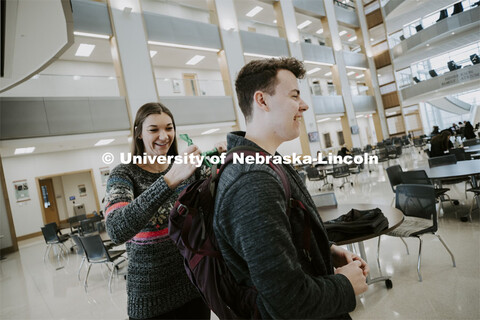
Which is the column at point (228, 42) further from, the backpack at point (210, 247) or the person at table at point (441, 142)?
the backpack at point (210, 247)

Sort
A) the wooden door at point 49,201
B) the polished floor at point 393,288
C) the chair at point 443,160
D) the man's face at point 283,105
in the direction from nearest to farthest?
the man's face at point 283,105 < the polished floor at point 393,288 < the chair at point 443,160 < the wooden door at point 49,201

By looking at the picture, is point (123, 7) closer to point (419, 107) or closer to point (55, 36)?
point (55, 36)

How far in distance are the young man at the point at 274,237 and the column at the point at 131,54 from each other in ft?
30.6

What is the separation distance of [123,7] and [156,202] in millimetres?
11034

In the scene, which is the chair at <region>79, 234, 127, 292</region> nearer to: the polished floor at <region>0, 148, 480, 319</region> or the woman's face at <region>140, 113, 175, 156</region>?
the polished floor at <region>0, 148, 480, 319</region>

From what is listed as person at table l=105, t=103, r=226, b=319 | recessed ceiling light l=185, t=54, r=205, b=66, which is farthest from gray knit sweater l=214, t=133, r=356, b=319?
recessed ceiling light l=185, t=54, r=205, b=66

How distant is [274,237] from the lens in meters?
0.70

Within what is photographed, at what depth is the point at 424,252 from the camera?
134 inches

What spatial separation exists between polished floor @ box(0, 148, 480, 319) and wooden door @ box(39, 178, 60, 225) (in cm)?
701

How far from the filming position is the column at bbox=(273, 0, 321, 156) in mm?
14500

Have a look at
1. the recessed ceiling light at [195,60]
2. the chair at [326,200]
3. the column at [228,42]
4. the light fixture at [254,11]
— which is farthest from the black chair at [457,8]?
the chair at [326,200]

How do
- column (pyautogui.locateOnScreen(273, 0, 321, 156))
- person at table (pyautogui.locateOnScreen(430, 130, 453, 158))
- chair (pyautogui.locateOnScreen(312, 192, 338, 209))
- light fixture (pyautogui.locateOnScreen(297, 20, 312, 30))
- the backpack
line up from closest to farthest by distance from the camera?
the backpack < chair (pyautogui.locateOnScreen(312, 192, 338, 209)) < person at table (pyautogui.locateOnScreen(430, 130, 453, 158)) < column (pyautogui.locateOnScreen(273, 0, 321, 156)) < light fixture (pyautogui.locateOnScreen(297, 20, 312, 30))

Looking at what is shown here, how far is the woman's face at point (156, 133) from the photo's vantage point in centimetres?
133

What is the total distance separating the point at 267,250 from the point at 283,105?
51 centimetres
